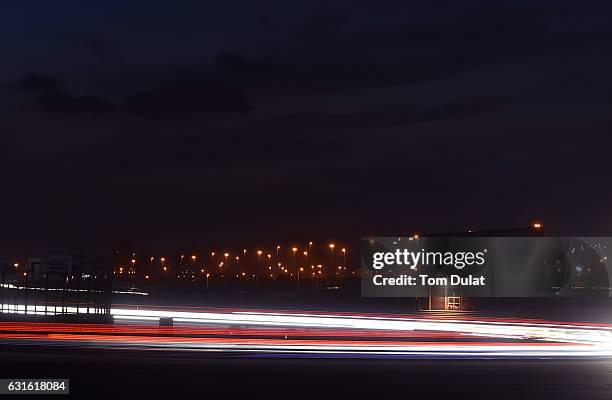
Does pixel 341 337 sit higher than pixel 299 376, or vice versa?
pixel 299 376

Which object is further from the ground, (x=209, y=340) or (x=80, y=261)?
(x=80, y=261)

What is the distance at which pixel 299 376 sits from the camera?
19.5m

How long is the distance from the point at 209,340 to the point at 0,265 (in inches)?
506

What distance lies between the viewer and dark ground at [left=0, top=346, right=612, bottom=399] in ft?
55.4

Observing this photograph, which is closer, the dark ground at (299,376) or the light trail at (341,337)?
the dark ground at (299,376)

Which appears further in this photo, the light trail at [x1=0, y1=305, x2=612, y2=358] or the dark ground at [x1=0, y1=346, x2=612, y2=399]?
the light trail at [x1=0, y1=305, x2=612, y2=358]

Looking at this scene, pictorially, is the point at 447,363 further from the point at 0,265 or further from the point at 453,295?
the point at 453,295

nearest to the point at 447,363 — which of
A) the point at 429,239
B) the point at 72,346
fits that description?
the point at 72,346

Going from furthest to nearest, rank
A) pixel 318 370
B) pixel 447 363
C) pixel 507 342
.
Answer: pixel 507 342, pixel 447 363, pixel 318 370

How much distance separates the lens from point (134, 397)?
1591 centimetres

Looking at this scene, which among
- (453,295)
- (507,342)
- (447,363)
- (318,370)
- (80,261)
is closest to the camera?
(318,370)

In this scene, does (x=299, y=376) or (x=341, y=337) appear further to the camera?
(x=341, y=337)

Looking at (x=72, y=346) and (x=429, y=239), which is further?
(x=429, y=239)

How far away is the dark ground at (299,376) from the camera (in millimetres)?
16875
